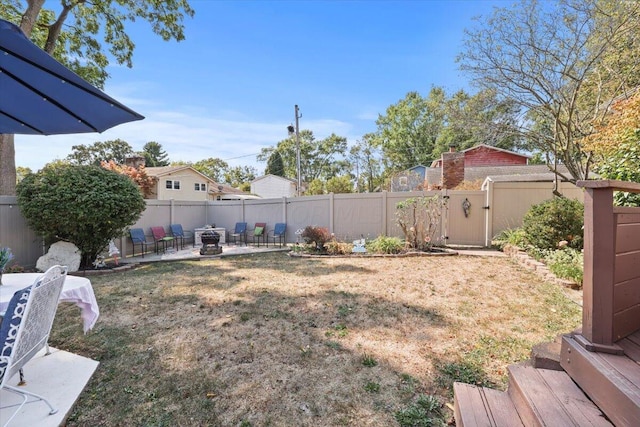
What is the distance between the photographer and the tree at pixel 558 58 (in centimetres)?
682

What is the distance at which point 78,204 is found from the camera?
623 centimetres

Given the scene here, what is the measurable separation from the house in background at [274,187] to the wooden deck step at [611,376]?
29.4 m

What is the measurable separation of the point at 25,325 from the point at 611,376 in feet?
10.3

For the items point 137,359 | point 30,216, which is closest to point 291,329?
point 137,359

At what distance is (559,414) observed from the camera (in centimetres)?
147

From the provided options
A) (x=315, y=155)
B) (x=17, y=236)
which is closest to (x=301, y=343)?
(x=17, y=236)

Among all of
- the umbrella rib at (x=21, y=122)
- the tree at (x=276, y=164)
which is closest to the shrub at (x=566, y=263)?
the umbrella rib at (x=21, y=122)

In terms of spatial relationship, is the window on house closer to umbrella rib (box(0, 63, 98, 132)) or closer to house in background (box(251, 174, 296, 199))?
house in background (box(251, 174, 296, 199))

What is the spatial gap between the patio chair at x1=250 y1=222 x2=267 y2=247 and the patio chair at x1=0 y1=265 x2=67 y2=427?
9.03 m

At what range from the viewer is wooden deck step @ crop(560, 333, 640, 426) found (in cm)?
129

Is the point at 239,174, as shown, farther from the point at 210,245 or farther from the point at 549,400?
the point at 549,400

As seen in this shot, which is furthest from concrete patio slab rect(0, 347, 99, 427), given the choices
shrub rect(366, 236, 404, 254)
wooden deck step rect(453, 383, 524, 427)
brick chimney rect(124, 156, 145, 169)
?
brick chimney rect(124, 156, 145, 169)

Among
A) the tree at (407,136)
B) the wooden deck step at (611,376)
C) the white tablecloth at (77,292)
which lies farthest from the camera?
the tree at (407,136)

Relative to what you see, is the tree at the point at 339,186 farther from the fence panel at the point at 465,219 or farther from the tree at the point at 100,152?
the tree at the point at 100,152
